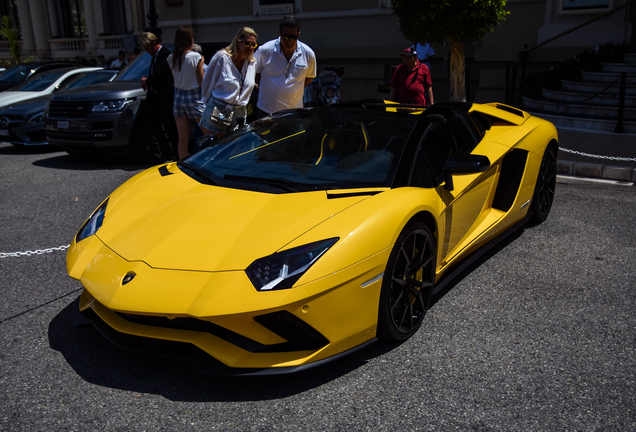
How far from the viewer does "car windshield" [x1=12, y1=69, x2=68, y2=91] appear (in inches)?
464

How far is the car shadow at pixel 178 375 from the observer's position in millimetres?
2904

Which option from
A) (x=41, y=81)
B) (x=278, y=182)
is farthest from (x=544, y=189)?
(x=41, y=81)

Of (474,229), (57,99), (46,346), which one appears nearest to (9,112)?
(57,99)

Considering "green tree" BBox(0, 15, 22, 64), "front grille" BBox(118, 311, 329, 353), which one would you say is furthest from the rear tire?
"green tree" BBox(0, 15, 22, 64)

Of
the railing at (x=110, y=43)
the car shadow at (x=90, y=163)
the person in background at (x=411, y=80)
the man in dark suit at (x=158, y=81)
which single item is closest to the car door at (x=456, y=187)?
the person in background at (x=411, y=80)

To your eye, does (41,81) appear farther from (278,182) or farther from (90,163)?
(278,182)

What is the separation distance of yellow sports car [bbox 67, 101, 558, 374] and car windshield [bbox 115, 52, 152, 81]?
5.83 meters

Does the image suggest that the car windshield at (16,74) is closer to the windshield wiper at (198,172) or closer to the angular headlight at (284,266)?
the windshield wiper at (198,172)

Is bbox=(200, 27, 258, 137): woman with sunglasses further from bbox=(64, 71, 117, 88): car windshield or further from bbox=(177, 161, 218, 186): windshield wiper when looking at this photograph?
bbox=(64, 71, 117, 88): car windshield

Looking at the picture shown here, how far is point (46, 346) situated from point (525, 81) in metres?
12.0

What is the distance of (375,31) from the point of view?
16.6 meters

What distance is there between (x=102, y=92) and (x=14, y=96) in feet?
12.0

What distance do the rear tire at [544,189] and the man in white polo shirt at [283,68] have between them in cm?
272

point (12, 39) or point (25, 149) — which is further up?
point (12, 39)
